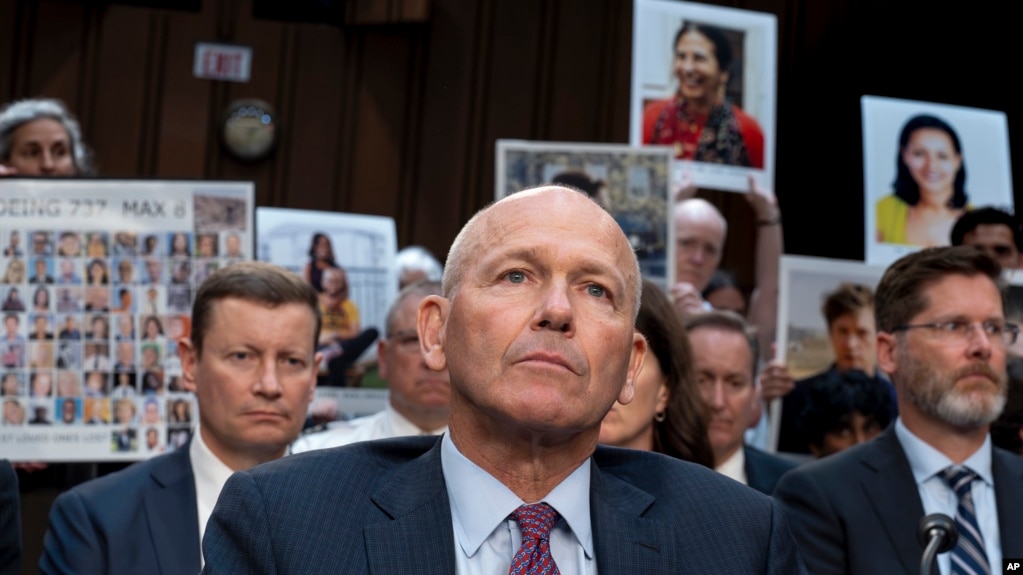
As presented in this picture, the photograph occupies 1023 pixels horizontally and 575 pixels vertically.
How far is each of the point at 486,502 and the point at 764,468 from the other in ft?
6.74

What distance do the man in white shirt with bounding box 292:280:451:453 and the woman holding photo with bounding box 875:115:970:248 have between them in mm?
1754

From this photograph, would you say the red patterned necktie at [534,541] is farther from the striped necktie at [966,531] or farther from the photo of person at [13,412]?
the photo of person at [13,412]

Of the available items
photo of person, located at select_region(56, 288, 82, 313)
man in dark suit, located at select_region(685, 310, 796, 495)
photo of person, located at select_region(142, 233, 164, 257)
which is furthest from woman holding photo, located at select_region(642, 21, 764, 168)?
photo of person, located at select_region(56, 288, 82, 313)

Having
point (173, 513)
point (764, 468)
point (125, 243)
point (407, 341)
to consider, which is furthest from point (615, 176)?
point (173, 513)

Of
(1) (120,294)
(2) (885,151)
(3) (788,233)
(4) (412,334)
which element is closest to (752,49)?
(2) (885,151)

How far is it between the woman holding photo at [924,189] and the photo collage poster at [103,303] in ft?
7.49

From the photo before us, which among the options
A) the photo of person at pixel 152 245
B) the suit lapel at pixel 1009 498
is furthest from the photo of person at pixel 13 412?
the suit lapel at pixel 1009 498

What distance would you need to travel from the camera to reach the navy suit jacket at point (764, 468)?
368 cm

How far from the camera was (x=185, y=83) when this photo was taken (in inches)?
245

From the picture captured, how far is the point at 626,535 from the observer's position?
1.81 meters

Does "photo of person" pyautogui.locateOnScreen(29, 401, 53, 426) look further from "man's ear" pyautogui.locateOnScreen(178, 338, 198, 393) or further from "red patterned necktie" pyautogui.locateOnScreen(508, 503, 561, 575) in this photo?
"red patterned necktie" pyautogui.locateOnScreen(508, 503, 561, 575)

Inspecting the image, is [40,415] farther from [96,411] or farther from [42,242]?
[42,242]

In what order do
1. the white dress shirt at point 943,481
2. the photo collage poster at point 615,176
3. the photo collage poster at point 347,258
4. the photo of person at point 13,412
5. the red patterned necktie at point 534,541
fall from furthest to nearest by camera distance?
the photo collage poster at point 347,258
the photo collage poster at point 615,176
the photo of person at point 13,412
the white dress shirt at point 943,481
the red patterned necktie at point 534,541

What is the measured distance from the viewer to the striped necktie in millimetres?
2869
